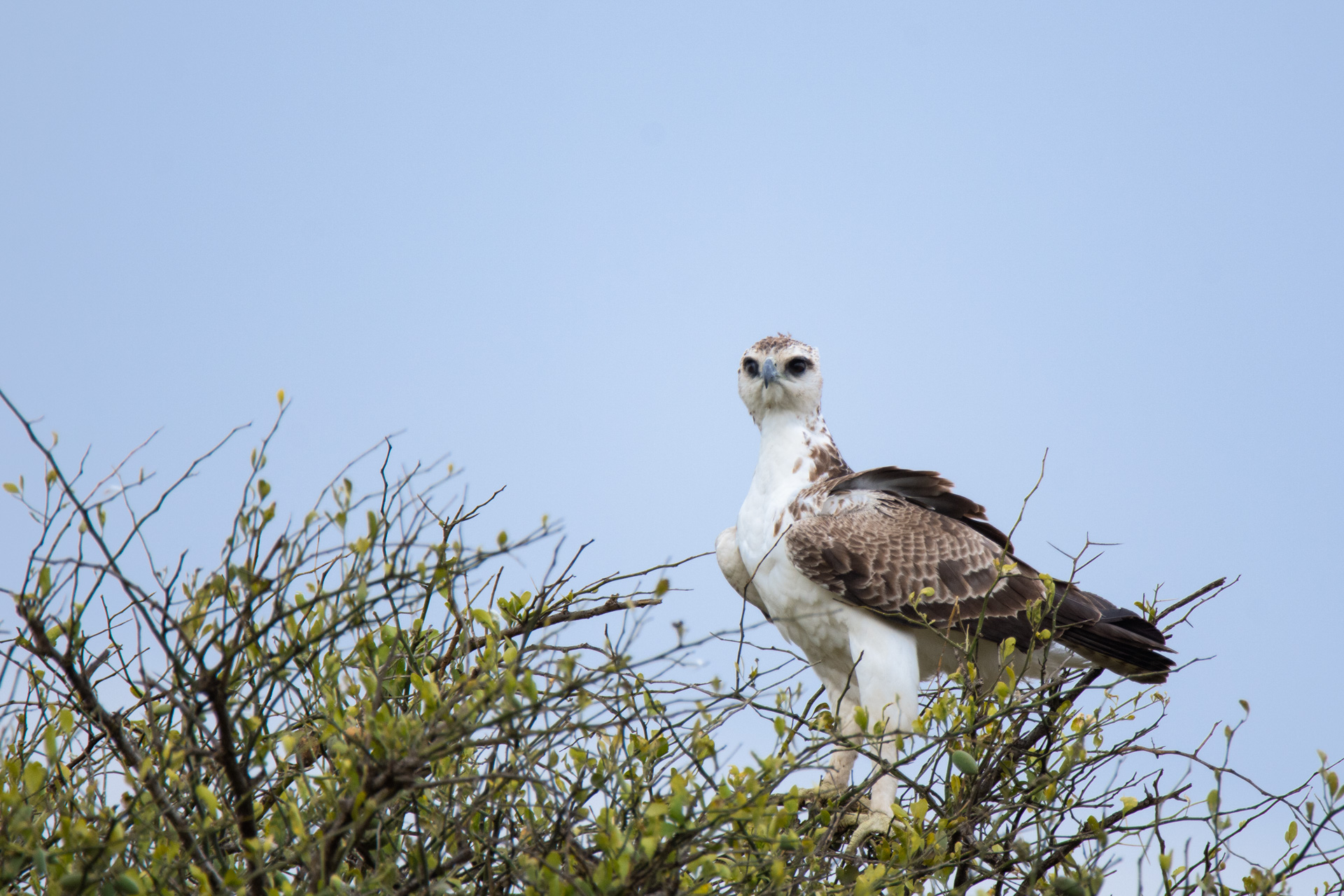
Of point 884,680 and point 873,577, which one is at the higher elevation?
point 873,577

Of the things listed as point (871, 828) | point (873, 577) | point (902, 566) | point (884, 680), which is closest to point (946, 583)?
point (902, 566)

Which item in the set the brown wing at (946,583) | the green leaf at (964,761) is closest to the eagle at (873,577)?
the brown wing at (946,583)

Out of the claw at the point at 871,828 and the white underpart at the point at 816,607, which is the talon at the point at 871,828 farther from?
the white underpart at the point at 816,607

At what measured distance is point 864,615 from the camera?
544 centimetres

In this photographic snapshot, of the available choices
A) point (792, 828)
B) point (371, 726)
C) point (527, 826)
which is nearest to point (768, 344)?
point (792, 828)

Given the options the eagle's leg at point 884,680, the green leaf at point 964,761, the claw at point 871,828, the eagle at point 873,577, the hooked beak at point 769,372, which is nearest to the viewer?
the green leaf at point 964,761

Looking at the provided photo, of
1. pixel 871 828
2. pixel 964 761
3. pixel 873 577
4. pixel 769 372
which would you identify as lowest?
pixel 964 761

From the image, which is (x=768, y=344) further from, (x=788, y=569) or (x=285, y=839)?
(x=285, y=839)

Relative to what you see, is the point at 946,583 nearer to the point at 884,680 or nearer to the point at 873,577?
the point at 873,577

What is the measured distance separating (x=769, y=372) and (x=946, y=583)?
1.40m

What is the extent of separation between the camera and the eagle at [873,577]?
17.5ft

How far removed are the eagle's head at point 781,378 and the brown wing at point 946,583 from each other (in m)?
0.54

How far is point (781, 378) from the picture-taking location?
6035 millimetres

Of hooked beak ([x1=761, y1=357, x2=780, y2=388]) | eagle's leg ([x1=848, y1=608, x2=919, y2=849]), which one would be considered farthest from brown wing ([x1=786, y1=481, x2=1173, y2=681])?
hooked beak ([x1=761, y1=357, x2=780, y2=388])
